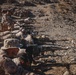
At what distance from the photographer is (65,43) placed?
15.8 meters

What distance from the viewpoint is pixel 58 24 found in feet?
73.0

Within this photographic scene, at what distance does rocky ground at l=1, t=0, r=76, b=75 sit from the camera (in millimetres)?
11723

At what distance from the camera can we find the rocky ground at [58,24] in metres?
11.7

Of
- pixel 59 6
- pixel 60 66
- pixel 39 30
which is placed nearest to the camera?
pixel 60 66

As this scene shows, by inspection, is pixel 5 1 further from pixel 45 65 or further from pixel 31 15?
pixel 45 65

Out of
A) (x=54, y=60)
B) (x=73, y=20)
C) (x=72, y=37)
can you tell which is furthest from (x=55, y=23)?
(x=54, y=60)

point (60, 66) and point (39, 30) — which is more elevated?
point (60, 66)

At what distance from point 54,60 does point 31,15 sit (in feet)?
47.1

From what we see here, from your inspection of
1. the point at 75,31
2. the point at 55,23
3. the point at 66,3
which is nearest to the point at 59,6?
the point at 66,3

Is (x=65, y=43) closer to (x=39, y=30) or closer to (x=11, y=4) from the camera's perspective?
(x=39, y=30)

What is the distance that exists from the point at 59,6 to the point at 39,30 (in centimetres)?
1197

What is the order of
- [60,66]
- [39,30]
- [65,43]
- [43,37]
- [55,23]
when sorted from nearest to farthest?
[60,66], [65,43], [43,37], [39,30], [55,23]

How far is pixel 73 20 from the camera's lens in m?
24.9

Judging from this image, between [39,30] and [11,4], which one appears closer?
[39,30]
